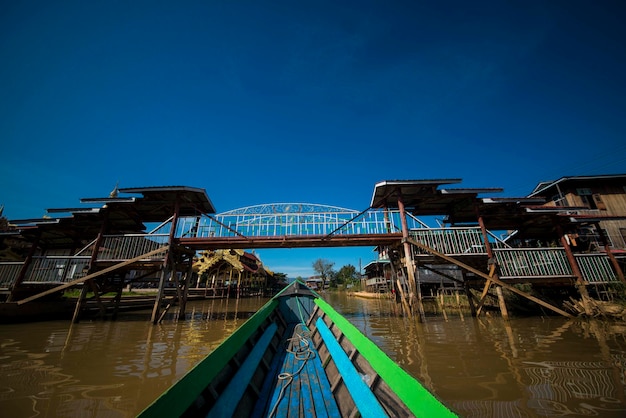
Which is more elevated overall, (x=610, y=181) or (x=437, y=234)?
(x=610, y=181)

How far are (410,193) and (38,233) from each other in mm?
18825

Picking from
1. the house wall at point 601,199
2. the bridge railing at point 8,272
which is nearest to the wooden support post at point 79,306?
the bridge railing at point 8,272

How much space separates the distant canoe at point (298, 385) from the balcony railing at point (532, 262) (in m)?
9.70

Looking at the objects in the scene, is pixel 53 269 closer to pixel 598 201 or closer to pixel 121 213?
pixel 121 213

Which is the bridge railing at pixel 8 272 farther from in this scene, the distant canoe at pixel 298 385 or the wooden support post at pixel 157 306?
the distant canoe at pixel 298 385

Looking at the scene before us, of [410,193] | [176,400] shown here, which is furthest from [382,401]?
[410,193]

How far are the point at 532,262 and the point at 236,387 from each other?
13019 mm

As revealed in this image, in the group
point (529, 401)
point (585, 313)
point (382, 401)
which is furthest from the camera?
point (585, 313)

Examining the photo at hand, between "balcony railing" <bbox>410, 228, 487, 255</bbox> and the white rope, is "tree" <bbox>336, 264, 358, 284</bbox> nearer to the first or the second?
"balcony railing" <bbox>410, 228, 487, 255</bbox>

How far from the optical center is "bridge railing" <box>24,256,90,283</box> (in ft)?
35.9

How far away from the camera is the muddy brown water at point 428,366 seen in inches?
129

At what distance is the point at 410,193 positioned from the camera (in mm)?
11555

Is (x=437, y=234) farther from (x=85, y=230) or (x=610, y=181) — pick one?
(x=85, y=230)

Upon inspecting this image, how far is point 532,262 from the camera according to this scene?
10375 mm
